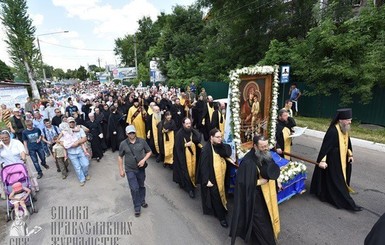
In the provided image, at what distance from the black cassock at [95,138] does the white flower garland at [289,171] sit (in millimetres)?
6431

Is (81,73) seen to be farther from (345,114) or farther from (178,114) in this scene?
(345,114)

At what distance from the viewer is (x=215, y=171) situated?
15.0ft

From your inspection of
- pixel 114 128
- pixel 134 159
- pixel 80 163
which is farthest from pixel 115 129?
pixel 134 159

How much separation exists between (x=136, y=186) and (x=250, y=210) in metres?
2.50

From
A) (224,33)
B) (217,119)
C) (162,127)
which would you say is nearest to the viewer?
(162,127)

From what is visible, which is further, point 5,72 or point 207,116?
point 5,72

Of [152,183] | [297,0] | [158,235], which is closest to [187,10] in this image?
[297,0]

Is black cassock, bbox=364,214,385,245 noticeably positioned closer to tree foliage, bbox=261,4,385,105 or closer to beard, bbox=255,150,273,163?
beard, bbox=255,150,273,163

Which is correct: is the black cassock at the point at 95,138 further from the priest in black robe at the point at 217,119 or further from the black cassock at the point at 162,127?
the priest in black robe at the point at 217,119

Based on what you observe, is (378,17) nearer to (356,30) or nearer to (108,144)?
(356,30)

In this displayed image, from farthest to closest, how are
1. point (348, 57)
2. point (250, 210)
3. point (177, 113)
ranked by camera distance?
point (348, 57) < point (177, 113) < point (250, 210)

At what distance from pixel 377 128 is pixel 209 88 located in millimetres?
14904

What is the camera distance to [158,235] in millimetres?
4438

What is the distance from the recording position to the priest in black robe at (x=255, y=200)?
11.7 ft
